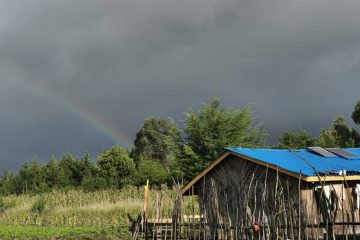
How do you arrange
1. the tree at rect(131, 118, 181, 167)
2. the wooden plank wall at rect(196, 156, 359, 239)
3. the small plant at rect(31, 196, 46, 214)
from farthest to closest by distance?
the tree at rect(131, 118, 181, 167) < the small plant at rect(31, 196, 46, 214) < the wooden plank wall at rect(196, 156, 359, 239)

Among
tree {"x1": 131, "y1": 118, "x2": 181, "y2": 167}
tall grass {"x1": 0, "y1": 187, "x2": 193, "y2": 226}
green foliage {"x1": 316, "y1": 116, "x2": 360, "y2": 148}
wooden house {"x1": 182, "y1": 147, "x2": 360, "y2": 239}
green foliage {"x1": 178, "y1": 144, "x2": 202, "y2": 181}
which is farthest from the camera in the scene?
tree {"x1": 131, "y1": 118, "x2": 181, "y2": 167}

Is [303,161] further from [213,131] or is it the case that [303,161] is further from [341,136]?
[341,136]

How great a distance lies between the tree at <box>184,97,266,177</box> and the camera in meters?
27.8

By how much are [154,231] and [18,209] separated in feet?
56.8

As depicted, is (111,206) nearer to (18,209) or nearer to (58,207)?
(58,207)

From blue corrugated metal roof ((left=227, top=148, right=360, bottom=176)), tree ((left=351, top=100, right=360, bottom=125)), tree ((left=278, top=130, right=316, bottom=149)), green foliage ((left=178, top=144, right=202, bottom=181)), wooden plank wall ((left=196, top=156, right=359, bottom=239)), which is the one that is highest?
tree ((left=351, top=100, right=360, bottom=125))

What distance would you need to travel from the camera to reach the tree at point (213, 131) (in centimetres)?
2781

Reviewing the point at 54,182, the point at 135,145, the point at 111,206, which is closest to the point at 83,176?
the point at 54,182

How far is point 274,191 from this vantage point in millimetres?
12055

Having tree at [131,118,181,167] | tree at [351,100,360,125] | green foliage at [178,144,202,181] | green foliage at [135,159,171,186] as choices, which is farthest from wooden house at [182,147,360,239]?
tree at [131,118,181,167]

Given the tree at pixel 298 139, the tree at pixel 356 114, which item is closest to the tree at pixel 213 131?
the tree at pixel 298 139

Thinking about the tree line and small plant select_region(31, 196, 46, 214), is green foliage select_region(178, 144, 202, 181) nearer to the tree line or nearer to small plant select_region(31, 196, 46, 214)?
the tree line

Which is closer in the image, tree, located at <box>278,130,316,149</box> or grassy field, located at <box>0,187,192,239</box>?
grassy field, located at <box>0,187,192,239</box>

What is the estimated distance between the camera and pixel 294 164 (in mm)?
12242
